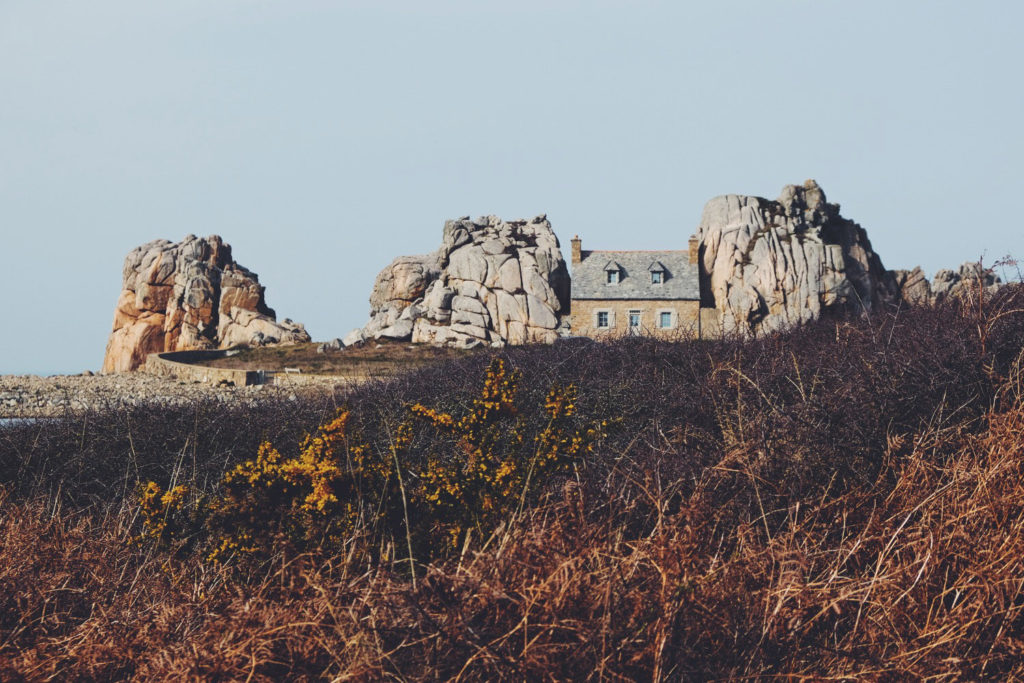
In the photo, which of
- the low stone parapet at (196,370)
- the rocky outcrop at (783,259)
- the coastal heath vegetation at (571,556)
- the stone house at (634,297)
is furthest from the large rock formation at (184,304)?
the coastal heath vegetation at (571,556)

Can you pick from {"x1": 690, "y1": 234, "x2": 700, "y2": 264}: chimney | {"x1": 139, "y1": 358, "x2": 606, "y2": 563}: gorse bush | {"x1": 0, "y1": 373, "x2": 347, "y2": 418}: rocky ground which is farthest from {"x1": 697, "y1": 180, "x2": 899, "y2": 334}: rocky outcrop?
{"x1": 139, "y1": 358, "x2": 606, "y2": 563}: gorse bush

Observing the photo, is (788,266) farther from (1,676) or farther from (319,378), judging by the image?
(1,676)

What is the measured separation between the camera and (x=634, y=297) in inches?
1720

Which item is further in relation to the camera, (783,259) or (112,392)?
(783,259)

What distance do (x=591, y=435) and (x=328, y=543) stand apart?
2366 millimetres

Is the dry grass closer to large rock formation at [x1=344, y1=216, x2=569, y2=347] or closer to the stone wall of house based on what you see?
large rock formation at [x1=344, y1=216, x2=569, y2=347]

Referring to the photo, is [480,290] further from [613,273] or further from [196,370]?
[196,370]

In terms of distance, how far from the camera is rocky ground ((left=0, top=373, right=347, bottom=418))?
20.2 m

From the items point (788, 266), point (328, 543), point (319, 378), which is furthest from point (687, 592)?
point (788, 266)

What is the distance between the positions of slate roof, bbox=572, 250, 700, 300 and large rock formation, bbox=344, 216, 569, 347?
4.68 feet

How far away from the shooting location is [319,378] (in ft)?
87.2

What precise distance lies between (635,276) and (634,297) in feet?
4.31

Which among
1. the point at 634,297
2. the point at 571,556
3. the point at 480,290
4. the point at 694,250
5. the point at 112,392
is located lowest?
the point at 571,556

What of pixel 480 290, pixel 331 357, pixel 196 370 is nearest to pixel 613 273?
pixel 480 290
